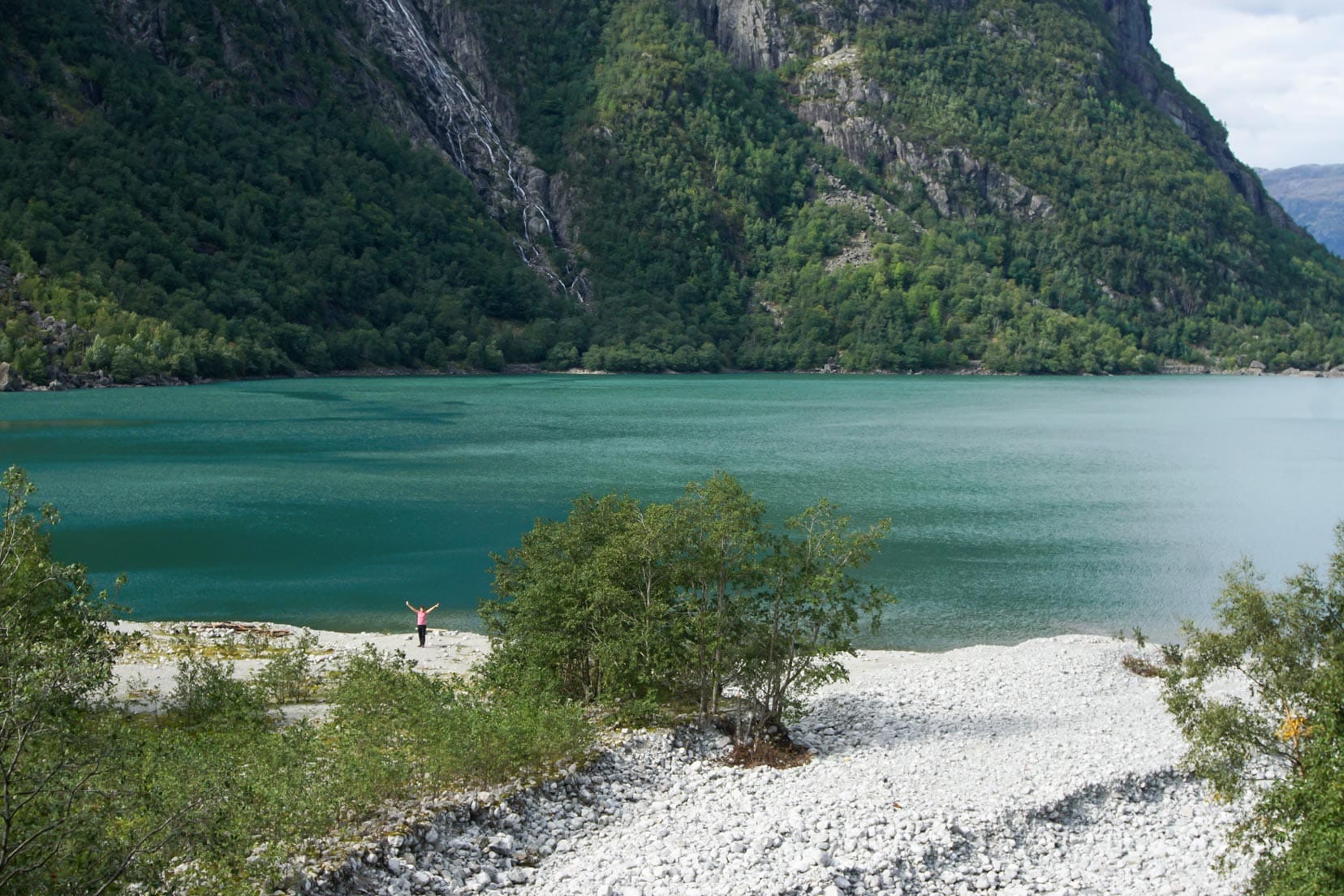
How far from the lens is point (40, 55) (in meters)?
176

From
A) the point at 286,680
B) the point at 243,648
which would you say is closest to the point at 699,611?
the point at 286,680

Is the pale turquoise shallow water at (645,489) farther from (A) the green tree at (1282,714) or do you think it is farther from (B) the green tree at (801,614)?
(A) the green tree at (1282,714)

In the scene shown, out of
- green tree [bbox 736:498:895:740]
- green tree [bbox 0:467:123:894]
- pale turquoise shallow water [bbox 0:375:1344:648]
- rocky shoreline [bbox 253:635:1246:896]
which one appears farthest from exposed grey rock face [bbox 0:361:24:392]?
green tree [bbox 0:467:123:894]

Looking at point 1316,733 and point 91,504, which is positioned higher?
point 1316,733

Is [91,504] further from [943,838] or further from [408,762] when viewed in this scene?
[943,838]

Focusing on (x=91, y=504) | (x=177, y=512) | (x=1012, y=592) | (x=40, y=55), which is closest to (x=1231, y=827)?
(x=1012, y=592)

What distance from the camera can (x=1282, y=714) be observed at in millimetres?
20359

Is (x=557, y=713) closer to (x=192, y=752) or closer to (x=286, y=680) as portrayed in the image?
(x=192, y=752)

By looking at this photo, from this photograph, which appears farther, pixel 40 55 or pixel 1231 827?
pixel 40 55

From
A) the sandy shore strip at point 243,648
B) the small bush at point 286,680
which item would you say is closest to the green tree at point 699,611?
the sandy shore strip at point 243,648

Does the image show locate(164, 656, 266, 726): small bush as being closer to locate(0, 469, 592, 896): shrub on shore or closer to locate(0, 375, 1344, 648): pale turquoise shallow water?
locate(0, 469, 592, 896): shrub on shore

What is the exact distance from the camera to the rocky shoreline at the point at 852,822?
57.5ft

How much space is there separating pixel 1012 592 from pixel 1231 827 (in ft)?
75.7

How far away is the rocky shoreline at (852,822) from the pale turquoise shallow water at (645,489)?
506 inches
